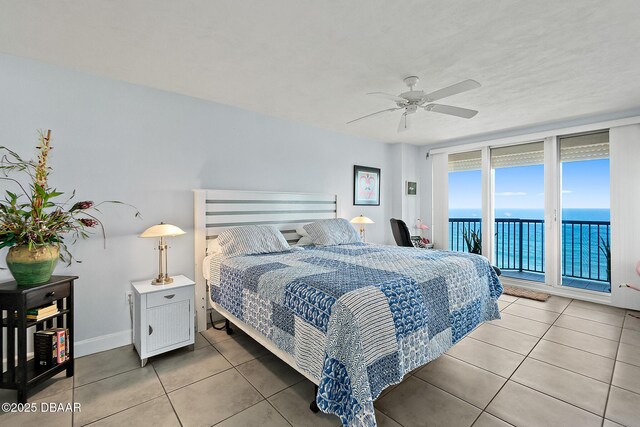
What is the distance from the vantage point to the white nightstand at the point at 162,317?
2428 mm

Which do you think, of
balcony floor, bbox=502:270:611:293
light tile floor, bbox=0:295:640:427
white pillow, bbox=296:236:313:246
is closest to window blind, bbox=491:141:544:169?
balcony floor, bbox=502:270:611:293

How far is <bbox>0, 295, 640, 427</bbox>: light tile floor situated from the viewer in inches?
70.7

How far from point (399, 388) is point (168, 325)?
1.94 metres

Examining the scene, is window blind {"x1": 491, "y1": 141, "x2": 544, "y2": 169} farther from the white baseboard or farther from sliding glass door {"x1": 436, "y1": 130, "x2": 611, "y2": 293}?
the white baseboard

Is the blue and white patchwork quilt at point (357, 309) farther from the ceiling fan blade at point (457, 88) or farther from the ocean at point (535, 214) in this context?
the ocean at point (535, 214)

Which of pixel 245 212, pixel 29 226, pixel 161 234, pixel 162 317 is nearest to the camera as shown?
pixel 29 226

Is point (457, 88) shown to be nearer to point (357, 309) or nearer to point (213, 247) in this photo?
point (357, 309)

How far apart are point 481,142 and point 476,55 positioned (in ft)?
10.1

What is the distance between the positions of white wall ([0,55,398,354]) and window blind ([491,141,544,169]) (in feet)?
12.8

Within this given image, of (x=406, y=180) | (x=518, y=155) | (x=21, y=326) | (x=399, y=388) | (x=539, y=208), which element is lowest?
(x=399, y=388)

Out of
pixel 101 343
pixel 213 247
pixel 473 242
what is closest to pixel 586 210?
pixel 473 242

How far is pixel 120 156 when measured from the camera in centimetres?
277

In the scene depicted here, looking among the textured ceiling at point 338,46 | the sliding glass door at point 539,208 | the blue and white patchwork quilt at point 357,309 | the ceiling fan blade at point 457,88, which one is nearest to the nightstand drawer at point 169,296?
the blue and white patchwork quilt at point 357,309

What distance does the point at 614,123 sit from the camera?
372 centimetres
